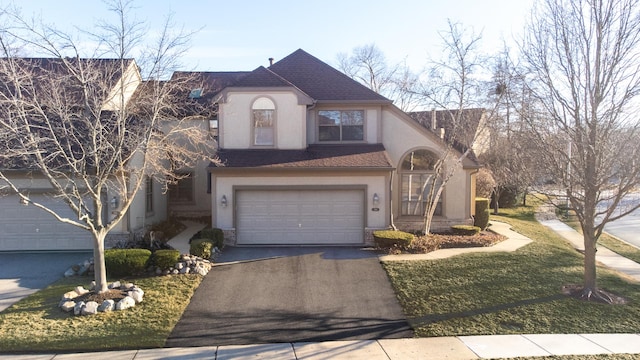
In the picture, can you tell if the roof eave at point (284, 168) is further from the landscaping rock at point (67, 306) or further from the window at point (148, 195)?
the landscaping rock at point (67, 306)

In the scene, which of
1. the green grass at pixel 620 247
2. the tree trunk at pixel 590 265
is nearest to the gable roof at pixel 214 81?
the tree trunk at pixel 590 265

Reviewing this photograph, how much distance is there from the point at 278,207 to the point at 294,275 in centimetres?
400

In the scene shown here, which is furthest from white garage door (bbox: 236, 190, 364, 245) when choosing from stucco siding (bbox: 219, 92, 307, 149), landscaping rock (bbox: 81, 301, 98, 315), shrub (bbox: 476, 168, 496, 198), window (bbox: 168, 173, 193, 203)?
shrub (bbox: 476, 168, 496, 198)

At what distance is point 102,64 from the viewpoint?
38.7ft

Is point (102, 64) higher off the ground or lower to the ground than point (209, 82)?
lower

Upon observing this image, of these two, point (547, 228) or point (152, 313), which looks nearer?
point (152, 313)

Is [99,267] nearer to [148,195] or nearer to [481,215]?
[148,195]

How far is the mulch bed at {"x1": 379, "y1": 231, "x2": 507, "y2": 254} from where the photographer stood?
14.2 metres

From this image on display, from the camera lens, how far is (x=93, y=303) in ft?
30.1

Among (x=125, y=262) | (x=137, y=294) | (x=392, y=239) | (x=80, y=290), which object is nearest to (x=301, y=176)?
(x=392, y=239)

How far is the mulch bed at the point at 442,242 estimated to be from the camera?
14.2m

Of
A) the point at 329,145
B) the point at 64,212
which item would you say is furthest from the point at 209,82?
the point at 64,212

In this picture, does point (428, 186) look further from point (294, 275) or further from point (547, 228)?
point (547, 228)

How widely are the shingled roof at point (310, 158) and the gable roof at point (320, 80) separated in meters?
2.13
